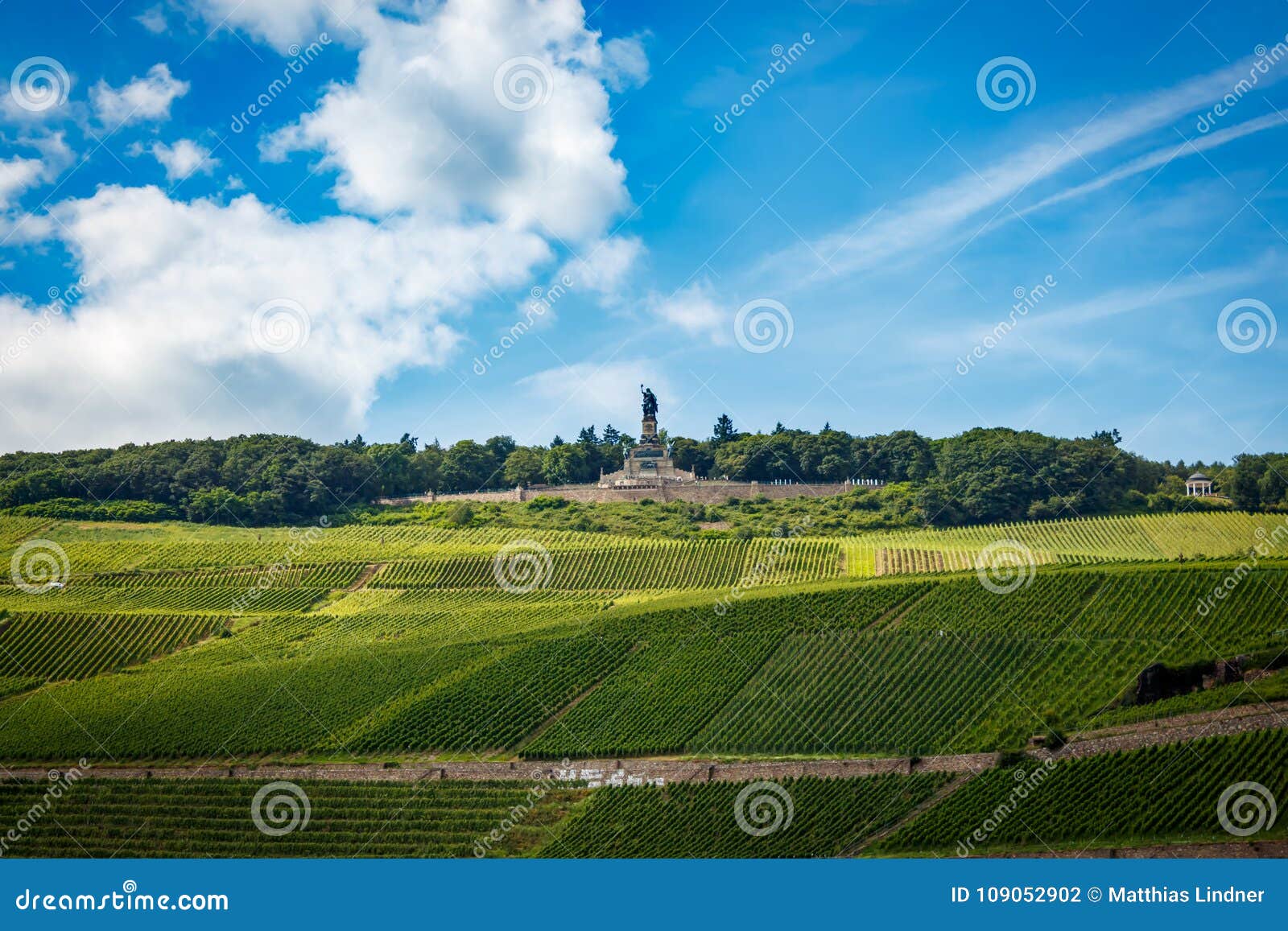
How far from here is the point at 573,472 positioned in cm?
7169

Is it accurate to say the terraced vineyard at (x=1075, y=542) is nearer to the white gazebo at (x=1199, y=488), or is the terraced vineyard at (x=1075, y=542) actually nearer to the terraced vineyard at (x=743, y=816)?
the white gazebo at (x=1199, y=488)

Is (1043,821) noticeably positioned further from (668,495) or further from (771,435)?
(771,435)

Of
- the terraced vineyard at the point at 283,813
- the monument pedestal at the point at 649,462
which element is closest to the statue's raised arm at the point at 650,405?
the monument pedestal at the point at 649,462

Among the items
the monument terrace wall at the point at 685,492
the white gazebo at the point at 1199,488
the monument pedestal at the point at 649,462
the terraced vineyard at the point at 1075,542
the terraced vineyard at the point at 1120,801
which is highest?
the monument pedestal at the point at 649,462

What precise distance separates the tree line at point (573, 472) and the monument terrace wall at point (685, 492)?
2.14m

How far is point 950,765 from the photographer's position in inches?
977

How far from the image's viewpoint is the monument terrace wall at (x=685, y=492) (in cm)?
6359

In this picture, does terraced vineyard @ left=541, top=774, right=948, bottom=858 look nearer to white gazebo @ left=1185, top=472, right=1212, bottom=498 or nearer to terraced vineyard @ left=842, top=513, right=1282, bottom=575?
terraced vineyard @ left=842, top=513, right=1282, bottom=575

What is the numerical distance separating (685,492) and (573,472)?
985 centimetres

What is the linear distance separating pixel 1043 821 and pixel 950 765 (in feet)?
10.9

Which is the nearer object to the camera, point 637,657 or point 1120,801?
point 1120,801

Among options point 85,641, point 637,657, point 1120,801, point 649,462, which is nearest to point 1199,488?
point 649,462

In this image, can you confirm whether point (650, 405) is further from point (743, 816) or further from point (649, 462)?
point (743, 816)

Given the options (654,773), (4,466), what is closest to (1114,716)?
(654,773)
